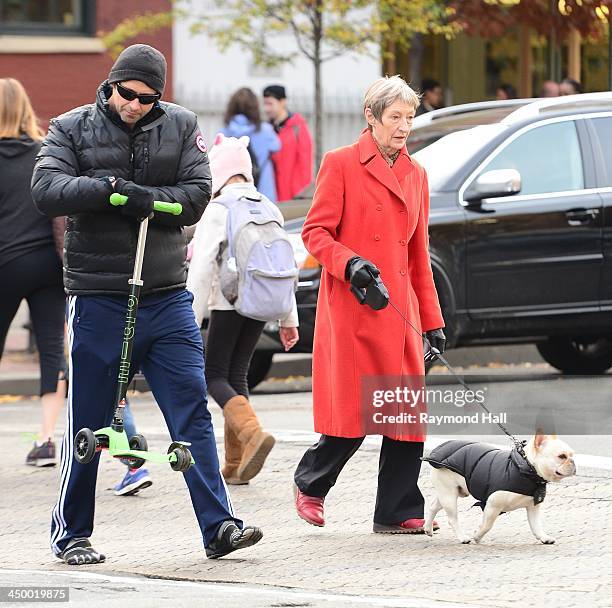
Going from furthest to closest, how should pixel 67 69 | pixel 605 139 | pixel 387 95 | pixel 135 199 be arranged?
pixel 67 69 < pixel 605 139 < pixel 387 95 < pixel 135 199

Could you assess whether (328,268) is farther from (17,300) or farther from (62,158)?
(17,300)

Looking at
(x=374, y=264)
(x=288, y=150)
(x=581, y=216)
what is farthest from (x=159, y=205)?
(x=288, y=150)

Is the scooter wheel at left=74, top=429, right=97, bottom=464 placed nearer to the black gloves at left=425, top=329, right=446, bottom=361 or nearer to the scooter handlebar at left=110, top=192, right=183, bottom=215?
the scooter handlebar at left=110, top=192, right=183, bottom=215

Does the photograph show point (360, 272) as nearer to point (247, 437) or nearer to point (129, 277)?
point (129, 277)

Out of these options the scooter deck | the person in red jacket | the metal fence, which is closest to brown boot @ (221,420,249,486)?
the scooter deck

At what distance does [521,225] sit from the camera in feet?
38.4

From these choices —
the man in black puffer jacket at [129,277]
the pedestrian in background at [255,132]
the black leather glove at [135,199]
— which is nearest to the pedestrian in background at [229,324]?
the man in black puffer jacket at [129,277]

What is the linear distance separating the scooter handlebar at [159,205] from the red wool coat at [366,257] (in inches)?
27.8

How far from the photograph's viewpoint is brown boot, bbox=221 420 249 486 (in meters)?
8.64

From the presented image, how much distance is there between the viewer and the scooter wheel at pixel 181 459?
6348 millimetres

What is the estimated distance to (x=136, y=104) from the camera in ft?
21.1

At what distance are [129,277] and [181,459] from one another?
0.71m

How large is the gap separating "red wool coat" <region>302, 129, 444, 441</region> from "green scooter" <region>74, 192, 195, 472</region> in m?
0.75

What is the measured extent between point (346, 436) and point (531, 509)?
790 mm
